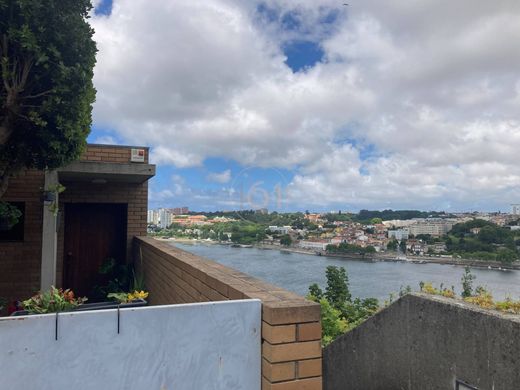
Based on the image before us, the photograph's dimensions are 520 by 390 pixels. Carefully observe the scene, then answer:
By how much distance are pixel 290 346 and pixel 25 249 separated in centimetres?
531

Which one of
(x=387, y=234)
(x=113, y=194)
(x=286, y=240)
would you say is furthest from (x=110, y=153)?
(x=387, y=234)

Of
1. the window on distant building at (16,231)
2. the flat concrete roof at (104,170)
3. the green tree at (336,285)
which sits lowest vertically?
the green tree at (336,285)

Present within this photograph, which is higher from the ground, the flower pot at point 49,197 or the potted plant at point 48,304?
the flower pot at point 49,197

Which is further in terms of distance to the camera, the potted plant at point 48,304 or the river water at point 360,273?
the river water at point 360,273

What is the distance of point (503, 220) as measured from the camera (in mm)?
45188

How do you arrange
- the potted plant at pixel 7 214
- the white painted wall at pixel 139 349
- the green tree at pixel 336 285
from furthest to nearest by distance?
the green tree at pixel 336 285 → the potted plant at pixel 7 214 → the white painted wall at pixel 139 349

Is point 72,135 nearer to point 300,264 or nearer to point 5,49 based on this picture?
point 5,49

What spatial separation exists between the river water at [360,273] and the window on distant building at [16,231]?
24.4 metres

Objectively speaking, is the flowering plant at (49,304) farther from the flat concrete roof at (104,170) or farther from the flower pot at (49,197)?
the flat concrete roof at (104,170)

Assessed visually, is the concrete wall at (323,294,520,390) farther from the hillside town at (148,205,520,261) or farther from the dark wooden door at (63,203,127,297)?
the hillside town at (148,205,520,261)

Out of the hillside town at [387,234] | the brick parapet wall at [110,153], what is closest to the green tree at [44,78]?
the brick parapet wall at [110,153]

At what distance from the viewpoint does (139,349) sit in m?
1.78

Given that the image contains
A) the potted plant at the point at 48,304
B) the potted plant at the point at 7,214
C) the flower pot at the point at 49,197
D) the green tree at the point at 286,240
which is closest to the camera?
the potted plant at the point at 48,304

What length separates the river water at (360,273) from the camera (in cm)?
3416
